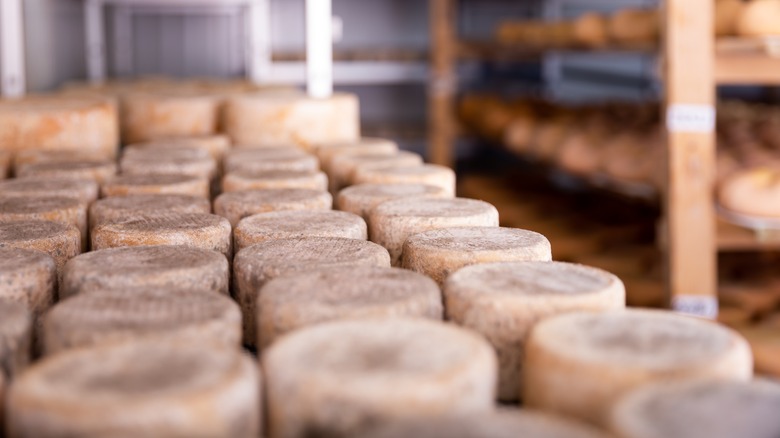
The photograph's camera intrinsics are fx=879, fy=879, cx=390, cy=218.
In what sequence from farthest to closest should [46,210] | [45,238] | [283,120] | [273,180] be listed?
1. [283,120]
2. [273,180]
3. [46,210]
4. [45,238]

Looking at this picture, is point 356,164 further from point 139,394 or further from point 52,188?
point 139,394

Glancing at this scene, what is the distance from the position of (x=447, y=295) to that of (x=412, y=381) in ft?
0.84

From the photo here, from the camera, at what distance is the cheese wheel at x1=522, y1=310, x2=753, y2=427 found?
616mm

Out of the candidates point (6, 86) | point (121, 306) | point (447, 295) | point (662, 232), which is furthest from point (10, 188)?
point (662, 232)

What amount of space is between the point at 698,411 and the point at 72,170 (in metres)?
1.21

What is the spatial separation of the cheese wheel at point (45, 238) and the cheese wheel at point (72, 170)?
0.37 meters

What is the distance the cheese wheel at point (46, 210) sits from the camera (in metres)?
1.16

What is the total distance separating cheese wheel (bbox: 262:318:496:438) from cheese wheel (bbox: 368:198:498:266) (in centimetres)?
42

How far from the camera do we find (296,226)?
3.63 ft

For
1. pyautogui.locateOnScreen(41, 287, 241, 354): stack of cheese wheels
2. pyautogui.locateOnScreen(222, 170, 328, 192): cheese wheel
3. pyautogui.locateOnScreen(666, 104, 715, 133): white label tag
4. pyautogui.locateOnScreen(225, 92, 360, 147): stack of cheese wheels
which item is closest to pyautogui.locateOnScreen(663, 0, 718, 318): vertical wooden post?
pyautogui.locateOnScreen(666, 104, 715, 133): white label tag

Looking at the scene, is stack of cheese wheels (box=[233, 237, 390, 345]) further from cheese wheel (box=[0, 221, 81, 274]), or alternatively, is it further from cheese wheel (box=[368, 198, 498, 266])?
cheese wheel (box=[0, 221, 81, 274])

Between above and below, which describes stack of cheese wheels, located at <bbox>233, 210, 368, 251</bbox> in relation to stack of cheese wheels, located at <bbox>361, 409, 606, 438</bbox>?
above

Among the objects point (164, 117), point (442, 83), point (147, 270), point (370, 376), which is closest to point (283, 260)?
point (147, 270)

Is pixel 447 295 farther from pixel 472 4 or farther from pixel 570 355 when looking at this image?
pixel 472 4
